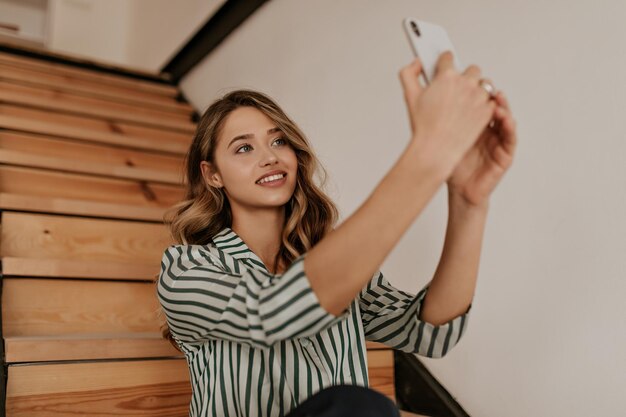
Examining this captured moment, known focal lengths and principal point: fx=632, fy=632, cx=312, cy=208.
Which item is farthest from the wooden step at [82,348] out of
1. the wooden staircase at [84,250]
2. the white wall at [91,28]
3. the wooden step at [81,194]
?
the white wall at [91,28]

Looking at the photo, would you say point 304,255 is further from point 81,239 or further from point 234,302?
point 81,239

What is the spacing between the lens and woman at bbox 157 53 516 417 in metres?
0.70

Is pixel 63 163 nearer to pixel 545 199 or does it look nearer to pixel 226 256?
pixel 226 256

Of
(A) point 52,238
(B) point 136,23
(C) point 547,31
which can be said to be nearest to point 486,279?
(C) point 547,31

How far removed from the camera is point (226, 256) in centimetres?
109

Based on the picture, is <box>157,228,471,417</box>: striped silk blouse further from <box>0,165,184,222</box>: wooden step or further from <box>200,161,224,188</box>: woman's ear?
<box>0,165,184,222</box>: wooden step

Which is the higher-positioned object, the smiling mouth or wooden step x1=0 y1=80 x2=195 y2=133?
wooden step x1=0 y1=80 x2=195 y2=133

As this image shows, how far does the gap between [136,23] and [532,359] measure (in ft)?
14.4

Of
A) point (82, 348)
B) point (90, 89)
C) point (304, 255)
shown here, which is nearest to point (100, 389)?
point (82, 348)

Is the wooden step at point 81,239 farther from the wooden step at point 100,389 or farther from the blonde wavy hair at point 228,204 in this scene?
the blonde wavy hair at point 228,204

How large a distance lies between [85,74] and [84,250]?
1796 mm

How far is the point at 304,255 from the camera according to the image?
0.78m

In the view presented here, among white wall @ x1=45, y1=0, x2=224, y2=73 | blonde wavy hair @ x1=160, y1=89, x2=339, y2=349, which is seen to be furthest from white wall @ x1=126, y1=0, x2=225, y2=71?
blonde wavy hair @ x1=160, y1=89, x2=339, y2=349

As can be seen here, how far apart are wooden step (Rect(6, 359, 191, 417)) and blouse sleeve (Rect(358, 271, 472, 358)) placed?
1.84 ft
